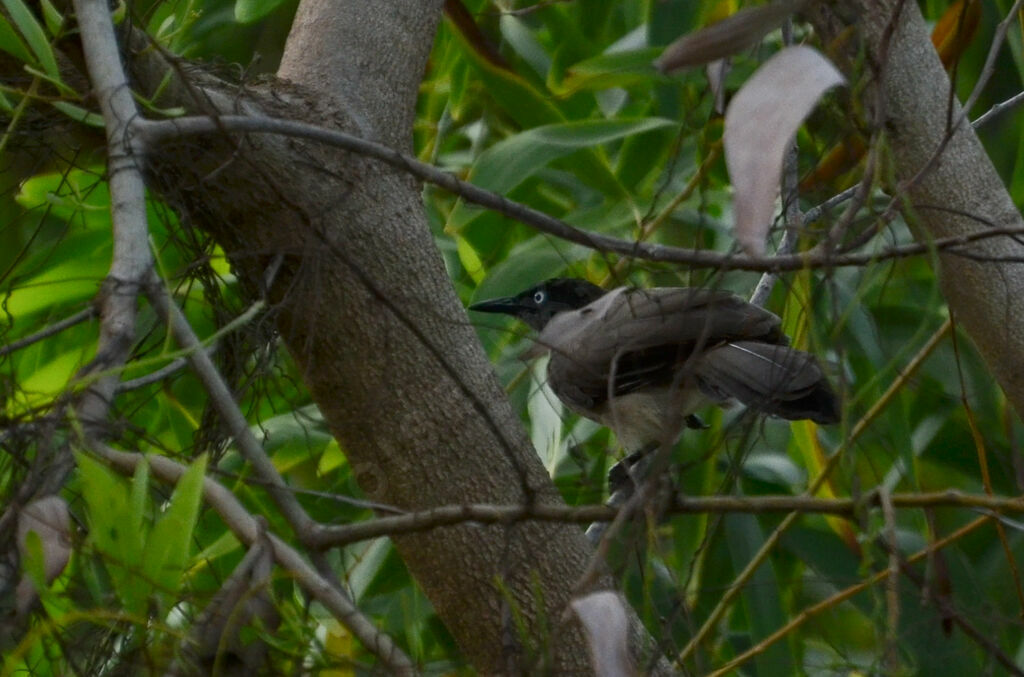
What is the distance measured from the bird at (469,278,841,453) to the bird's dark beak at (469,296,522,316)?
0.01 m

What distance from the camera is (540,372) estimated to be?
330 cm

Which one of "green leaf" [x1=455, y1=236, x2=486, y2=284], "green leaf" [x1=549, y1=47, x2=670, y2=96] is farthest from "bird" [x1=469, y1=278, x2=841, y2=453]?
"green leaf" [x1=549, y1=47, x2=670, y2=96]

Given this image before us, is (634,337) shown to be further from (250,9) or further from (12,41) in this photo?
(250,9)

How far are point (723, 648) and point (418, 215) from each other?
5.05 ft

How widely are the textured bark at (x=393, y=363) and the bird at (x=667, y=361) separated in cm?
19

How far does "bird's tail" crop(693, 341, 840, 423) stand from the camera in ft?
6.46

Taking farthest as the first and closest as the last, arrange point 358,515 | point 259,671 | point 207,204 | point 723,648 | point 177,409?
point 723,648 → point 358,515 → point 177,409 → point 207,204 → point 259,671

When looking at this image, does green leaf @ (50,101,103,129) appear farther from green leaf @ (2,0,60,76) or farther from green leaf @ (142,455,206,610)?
green leaf @ (142,455,206,610)

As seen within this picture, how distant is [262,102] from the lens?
2152 mm

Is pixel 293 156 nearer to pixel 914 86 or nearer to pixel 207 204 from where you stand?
pixel 207 204

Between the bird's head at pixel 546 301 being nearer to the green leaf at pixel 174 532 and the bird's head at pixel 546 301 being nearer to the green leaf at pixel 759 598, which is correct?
the green leaf at pixel 759 598

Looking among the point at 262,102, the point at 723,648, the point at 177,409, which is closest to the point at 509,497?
the point at 262,102

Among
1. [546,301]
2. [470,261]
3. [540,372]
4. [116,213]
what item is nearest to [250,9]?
[470,261]

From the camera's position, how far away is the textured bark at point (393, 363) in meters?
1.98
